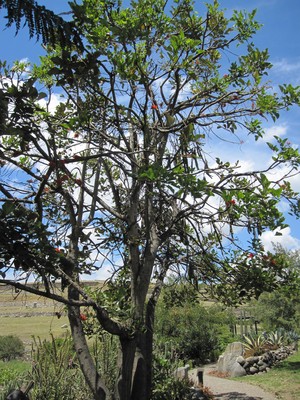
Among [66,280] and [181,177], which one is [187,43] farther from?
[66,280]

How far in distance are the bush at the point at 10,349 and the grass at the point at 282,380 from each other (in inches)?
489

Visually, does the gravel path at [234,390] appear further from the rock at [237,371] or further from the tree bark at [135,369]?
the tree bark at [135,369]

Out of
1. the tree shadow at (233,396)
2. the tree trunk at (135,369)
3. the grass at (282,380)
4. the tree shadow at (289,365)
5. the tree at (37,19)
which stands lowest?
the tree shadow at (233,396)

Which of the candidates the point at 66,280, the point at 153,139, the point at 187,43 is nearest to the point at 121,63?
the point at 187,43

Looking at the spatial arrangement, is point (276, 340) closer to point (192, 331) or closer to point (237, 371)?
point (192, 331)

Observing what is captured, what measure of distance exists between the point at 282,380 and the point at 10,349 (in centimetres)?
1442

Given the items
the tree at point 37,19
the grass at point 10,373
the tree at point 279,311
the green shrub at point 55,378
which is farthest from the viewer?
the tree at point 279,311

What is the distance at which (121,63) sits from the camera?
6.09 metres

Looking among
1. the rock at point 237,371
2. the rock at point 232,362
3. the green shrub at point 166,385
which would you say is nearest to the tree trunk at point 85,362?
the green shrub at point 166,385

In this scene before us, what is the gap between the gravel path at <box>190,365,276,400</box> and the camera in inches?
449

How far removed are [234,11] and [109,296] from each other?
16.3ft

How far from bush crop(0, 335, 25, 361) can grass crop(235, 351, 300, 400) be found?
1241 cm

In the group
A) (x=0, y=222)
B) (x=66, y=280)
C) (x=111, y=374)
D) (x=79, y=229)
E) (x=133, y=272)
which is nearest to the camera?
(x=0, y=222)

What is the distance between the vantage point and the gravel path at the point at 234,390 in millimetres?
11393
